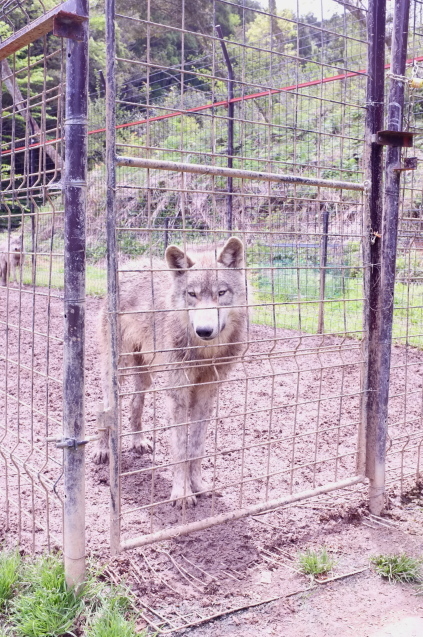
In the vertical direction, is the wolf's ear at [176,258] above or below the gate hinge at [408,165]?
below

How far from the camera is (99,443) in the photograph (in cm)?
Result: 426

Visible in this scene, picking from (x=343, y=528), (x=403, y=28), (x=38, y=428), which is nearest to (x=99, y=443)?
(x=38, y=428)

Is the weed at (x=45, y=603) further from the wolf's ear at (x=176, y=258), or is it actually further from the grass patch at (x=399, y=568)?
the wolf's ear at (x=176, y=258)

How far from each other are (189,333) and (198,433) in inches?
26.4

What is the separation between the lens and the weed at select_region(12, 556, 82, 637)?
7.38ft

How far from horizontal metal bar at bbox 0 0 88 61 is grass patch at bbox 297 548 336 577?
9.05 feet

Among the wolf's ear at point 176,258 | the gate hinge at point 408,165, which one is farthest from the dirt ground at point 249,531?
the gate hinge at point 408,165

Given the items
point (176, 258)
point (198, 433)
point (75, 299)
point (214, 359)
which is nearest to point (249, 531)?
point (198, 433)

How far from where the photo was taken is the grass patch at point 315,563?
2824 mm

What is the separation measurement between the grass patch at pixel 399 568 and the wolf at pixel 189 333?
111 centimetres

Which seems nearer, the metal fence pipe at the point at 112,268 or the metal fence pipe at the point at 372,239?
the metal fence pipe at the point at 112,268

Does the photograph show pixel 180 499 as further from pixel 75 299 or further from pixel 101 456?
pixel 75 299

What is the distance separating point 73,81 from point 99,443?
2.79m

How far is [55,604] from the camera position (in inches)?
93.6
